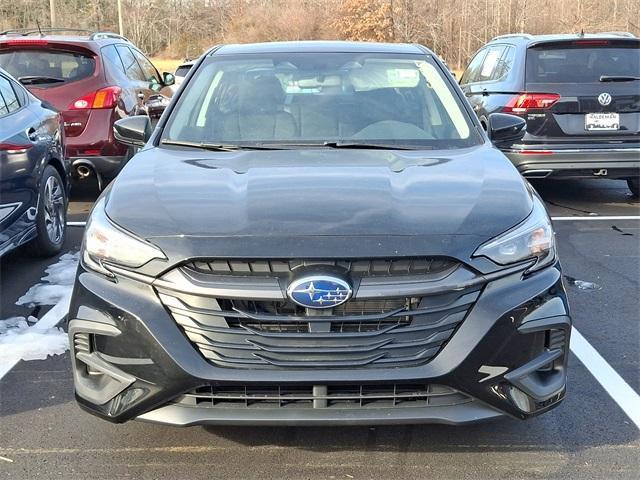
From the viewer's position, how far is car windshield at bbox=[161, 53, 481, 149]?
4008 millimetres

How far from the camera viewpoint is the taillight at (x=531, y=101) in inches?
291

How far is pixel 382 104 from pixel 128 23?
217 ft

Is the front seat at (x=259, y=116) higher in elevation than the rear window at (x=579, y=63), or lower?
higher

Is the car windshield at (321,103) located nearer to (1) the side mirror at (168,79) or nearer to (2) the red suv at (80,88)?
(2) the red suv at (80,88)

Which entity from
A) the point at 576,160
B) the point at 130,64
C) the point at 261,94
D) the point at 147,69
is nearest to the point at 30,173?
the point at 261,94

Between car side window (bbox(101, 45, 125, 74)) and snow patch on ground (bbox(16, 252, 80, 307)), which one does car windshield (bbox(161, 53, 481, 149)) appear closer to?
snow patch on ground (bbox(16, 252, 80, 307))

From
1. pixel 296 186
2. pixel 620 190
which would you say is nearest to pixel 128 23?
pixel 620 190

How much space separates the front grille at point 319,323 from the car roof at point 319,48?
222 cm

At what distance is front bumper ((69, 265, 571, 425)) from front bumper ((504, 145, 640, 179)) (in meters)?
4.78

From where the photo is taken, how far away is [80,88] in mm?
7590

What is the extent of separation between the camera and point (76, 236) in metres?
6.83

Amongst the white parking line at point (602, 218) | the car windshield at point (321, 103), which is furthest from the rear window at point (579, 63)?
the car windshield at point (321, 103)

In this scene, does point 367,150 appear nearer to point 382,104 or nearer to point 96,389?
point 382,104

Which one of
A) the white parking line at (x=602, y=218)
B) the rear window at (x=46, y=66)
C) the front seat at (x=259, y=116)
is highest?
the front seat at (x=259, y=116)
